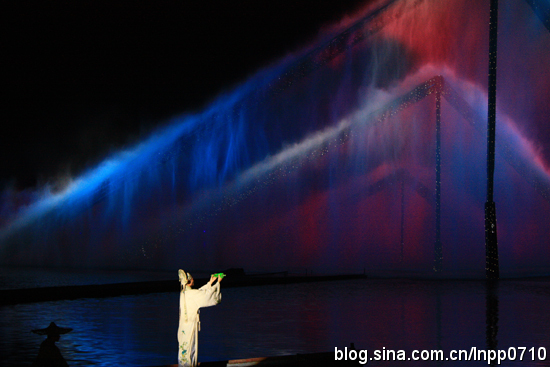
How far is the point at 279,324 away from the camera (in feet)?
50.5

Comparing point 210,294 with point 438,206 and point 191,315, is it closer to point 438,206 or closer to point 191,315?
point 191,315

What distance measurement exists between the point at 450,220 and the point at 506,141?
1071 cm

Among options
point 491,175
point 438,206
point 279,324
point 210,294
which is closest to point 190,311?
point 210,294

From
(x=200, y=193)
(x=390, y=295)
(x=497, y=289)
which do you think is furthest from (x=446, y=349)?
(x=200, y=193)

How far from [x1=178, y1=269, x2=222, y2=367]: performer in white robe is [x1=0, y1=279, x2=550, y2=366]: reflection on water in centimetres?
144

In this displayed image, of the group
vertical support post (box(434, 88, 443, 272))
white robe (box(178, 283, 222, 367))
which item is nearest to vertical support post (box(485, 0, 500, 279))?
vertical support post (box(434, 88, 443, 272))

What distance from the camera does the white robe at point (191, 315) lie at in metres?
9.46

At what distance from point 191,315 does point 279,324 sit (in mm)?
5927

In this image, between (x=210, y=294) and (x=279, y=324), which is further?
(x=279, y=324)

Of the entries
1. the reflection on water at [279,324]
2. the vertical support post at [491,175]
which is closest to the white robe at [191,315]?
the reflection on water at [279,324]

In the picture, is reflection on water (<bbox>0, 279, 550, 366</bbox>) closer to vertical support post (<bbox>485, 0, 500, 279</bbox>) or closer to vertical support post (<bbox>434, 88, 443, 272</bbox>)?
vertical support post (<bbox>485, 0, 500, 279</bbox>)

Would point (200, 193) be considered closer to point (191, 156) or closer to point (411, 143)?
point (191, 156)

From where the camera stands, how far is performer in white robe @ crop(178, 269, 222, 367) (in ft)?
31.0

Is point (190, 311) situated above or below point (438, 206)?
below
